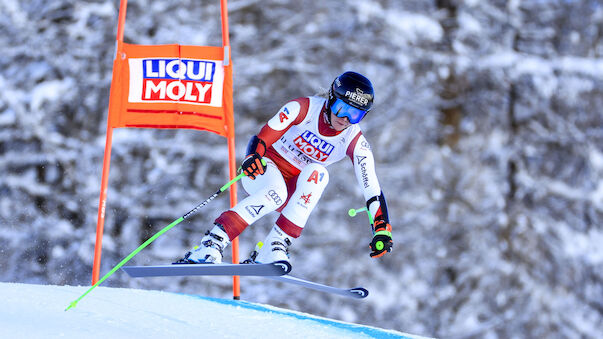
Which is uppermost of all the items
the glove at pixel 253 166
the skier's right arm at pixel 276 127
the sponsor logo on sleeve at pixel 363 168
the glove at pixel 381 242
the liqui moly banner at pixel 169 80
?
the liqui moly banner at pixel 169 80

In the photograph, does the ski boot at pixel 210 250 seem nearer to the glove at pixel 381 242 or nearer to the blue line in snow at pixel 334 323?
the glove at pixel 381 242

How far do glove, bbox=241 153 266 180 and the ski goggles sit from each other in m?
0.51

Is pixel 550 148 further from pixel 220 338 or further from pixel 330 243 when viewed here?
pixel 220 338

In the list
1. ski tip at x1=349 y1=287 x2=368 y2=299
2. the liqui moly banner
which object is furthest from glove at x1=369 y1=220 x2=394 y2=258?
the liqui moly banner

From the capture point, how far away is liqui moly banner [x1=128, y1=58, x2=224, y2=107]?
5.00 meters

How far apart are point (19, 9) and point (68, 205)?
9.03ft

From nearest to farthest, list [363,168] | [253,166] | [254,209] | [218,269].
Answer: [218,269] < [253,166] < [254,209] < [363,168]

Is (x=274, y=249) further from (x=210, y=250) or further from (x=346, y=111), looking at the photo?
(x=346, y=111)

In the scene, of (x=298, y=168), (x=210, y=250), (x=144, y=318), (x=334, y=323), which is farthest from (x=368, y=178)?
(x=144, y=318)

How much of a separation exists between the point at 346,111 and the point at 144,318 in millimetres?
1615

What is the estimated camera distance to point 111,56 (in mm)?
9391

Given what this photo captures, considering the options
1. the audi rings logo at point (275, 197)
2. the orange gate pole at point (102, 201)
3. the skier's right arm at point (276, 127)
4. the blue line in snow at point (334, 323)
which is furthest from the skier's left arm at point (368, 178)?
the orange gate pole at point (102, 201)

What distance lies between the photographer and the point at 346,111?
4.06 meters

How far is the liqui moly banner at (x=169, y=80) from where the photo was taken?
5.00m
